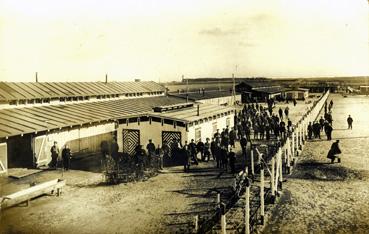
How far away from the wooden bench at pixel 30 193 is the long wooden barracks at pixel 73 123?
13.3ft

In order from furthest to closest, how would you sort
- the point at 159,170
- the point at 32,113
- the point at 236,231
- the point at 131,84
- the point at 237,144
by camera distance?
the point at 131,84 < the point at 237,144 < the point at 32,113 < the point at 159,170 < the point at 236,231

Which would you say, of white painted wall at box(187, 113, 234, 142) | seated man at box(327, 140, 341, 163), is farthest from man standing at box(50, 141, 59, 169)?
seated man at box(327, 140, 341, 163)

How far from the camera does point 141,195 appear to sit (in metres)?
14.1

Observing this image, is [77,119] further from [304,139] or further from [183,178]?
[304,139]

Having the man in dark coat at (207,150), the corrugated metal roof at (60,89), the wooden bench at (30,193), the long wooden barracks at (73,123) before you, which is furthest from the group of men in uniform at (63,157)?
the man in dark coat at (207,150)

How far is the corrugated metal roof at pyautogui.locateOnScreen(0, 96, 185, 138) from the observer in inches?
701

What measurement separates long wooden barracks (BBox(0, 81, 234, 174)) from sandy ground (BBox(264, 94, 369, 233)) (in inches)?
296

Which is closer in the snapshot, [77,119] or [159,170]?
[159,170]

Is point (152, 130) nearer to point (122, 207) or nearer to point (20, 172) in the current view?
point (20, 172)

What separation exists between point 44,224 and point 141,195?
399 cm

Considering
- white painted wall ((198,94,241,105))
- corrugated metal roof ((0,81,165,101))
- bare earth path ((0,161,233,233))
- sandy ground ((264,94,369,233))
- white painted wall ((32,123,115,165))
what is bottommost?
bare earth path ((0,161,233,233))

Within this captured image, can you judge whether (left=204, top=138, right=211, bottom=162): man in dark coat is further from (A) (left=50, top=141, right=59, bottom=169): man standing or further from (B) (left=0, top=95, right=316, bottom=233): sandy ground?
(A) (left=50, top=141, right=59, bottom=169): man standing

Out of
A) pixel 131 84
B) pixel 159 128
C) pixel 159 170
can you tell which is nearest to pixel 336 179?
pixel 159 170

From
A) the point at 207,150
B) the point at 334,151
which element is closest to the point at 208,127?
the point at 207,150
